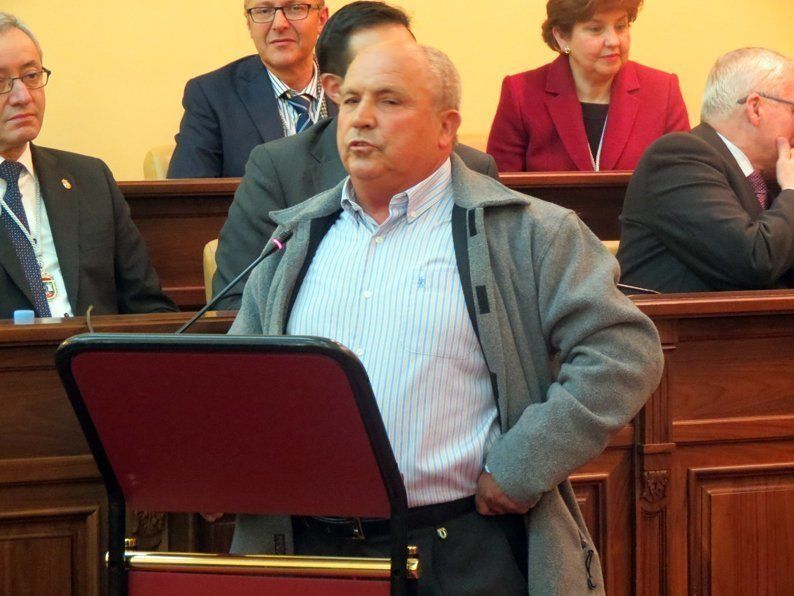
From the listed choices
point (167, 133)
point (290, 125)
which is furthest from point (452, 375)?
point (167, 133)

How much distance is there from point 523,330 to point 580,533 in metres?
0.32

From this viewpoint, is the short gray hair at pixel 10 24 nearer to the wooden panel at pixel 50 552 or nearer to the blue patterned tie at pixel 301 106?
the blue patterned tie at pixel 301 106

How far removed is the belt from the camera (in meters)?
1.73

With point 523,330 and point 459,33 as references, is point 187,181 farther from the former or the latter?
point 459,33

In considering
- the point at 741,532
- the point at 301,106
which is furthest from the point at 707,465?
the point at 301,106

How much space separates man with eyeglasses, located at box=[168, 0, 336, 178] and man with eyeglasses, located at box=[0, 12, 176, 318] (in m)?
0.84

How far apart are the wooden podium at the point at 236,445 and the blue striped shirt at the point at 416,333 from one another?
25 centimetres

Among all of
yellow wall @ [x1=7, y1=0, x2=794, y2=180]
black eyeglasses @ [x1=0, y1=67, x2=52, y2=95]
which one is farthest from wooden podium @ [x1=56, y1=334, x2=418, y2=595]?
yellow wall @ [x1=7, y1=0, x2=794, y2=180]

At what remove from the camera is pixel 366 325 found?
70.4 inches

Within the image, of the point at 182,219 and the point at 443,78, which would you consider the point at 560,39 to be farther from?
the point at 443,78

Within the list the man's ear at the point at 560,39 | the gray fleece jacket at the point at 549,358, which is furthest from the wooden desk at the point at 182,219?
the gray fleece jacket at the point at 549,358

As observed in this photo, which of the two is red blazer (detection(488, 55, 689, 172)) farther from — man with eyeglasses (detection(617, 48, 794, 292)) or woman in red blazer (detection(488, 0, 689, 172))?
man with eyeglasses (detection(617, 48, 794, 292))

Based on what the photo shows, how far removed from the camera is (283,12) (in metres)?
3.94

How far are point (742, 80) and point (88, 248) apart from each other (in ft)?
5.85
